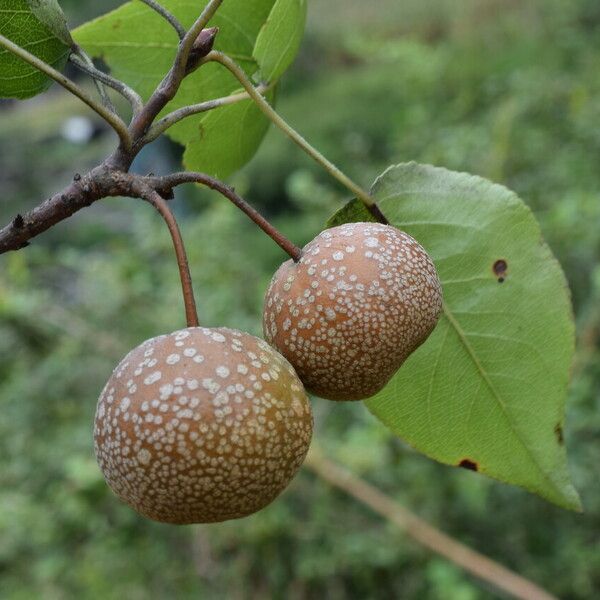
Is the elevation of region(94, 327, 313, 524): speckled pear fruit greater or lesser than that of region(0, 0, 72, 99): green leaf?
lesser

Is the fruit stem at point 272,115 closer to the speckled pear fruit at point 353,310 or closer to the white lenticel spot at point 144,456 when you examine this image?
the speckled pear fruit at point 353,310

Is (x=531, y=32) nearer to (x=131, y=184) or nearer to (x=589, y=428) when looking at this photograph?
(x=589, y=428)

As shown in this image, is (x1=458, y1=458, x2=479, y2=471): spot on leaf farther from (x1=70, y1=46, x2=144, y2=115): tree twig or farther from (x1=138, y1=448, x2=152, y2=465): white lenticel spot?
(x1=70, y1=46, x2=144, y2=115): tree twig

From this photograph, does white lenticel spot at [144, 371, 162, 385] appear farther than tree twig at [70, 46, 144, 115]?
No

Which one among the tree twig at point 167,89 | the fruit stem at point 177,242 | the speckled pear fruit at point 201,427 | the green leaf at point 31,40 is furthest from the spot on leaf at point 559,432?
the green leaf at point 31,40

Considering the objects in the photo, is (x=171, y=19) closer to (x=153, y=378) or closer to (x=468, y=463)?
(x=153, y=378)

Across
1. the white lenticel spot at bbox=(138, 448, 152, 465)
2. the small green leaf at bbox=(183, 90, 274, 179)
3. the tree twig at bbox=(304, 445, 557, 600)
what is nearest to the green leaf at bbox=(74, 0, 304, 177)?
the small green leaf at bbox=(183, 90, 274, 179)
